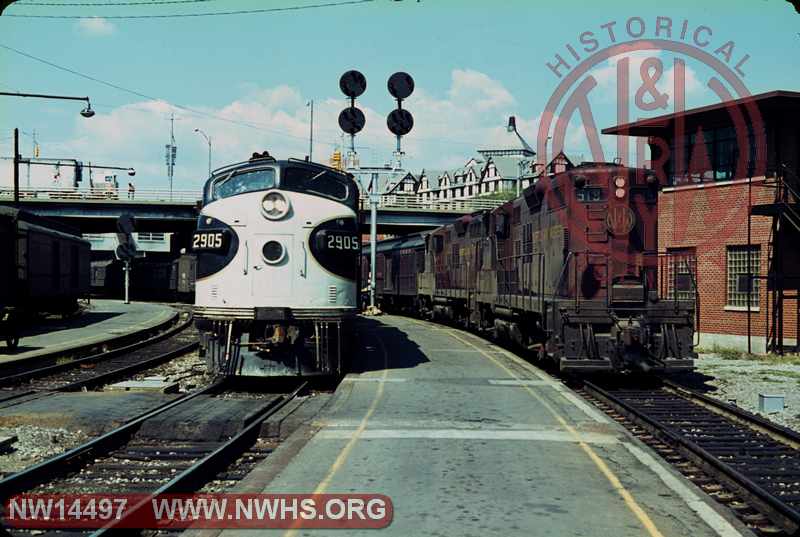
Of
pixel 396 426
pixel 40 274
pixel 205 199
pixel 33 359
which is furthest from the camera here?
pixel 40 274

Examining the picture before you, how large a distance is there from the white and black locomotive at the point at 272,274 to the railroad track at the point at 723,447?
16.0 feet

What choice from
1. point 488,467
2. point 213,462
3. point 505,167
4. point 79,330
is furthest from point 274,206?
point 505,167

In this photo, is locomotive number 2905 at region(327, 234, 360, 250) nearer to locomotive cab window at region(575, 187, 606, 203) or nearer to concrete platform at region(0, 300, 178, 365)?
locomotive cab window at region(575, 187, 606, 203)

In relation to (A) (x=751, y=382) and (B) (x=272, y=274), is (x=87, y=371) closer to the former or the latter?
(B) (x=272, y=274)

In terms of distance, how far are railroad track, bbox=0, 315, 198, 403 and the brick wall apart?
15987 millimetres

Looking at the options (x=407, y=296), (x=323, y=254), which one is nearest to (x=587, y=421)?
(x=323, y=254)

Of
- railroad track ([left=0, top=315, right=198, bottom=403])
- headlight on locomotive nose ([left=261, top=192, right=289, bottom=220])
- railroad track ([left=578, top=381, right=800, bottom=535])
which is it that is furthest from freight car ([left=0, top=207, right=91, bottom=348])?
railroad track ([left=578, top=381, right=800, bottom=535])

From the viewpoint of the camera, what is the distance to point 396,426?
1059 centimetres

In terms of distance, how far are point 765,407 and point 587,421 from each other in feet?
12.4

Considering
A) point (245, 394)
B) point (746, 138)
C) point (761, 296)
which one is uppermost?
point (746, 138)

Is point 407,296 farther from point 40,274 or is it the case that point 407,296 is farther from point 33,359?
point 33,359

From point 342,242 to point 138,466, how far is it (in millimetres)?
6849

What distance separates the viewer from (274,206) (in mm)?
14531

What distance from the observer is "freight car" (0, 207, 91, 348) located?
22.8 m
